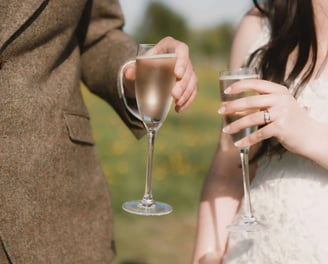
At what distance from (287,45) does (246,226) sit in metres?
0.73

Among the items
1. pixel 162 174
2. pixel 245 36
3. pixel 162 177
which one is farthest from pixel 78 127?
pixel 162 174

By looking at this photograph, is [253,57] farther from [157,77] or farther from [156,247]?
[156,247]

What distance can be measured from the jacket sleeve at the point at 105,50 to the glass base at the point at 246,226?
2.24 feet

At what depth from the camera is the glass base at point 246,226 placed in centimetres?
216

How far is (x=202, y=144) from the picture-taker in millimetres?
11289

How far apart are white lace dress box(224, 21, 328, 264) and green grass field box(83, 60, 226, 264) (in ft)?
12.9

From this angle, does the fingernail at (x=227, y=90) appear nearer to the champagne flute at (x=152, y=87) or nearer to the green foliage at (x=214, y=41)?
the champagne flute at (x=152, y=87)

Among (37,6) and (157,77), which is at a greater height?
(37,6)

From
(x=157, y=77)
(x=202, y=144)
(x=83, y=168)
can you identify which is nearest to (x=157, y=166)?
(x=202, y=144)

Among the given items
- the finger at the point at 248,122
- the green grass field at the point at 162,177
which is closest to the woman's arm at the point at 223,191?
the finger at the point at 248,122

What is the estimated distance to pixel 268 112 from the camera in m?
2.02

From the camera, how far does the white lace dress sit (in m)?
2.24

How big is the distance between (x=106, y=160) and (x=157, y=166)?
35.2 inches

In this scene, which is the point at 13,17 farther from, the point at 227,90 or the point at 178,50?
the point at 227,90
